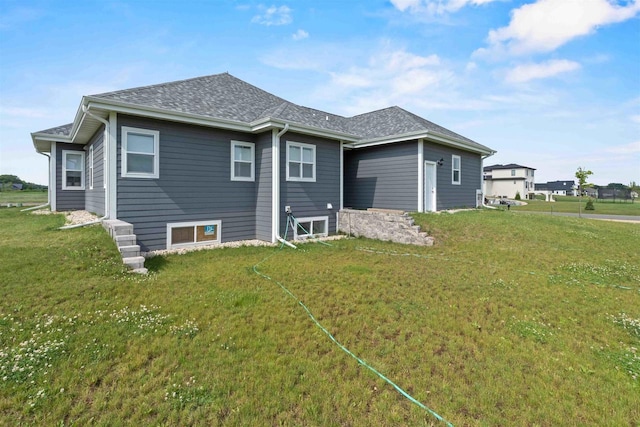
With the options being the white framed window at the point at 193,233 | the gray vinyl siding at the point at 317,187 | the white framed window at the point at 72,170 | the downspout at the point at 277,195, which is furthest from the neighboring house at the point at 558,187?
the white framed window at the point at 72,170

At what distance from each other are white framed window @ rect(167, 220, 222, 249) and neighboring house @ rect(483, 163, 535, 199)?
53589mm

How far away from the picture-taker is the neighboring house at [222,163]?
24.9ft

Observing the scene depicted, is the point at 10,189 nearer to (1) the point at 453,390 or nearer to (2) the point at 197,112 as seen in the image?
(2) the point at 197,112

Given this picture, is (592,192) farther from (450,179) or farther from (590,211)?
(450,179)

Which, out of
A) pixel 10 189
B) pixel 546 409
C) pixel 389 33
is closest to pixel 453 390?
pixel 546 409

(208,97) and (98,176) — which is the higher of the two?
(208,97)

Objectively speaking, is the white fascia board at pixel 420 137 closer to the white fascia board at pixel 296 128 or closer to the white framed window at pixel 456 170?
the white framed window at pixel 456 170

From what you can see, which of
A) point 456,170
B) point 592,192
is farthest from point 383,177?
point 592,192

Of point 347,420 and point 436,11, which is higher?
point 436,11

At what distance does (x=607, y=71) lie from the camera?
444 inches

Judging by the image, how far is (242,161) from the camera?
956 centimetres

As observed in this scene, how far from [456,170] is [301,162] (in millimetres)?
8488

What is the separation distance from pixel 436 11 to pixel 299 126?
6084 millimetres

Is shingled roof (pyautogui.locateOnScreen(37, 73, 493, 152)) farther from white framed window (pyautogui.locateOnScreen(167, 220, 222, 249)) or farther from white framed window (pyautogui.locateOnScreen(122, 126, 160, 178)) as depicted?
white framed window (pyautogui.locateOnScreen(167, 220, 222, 249))
